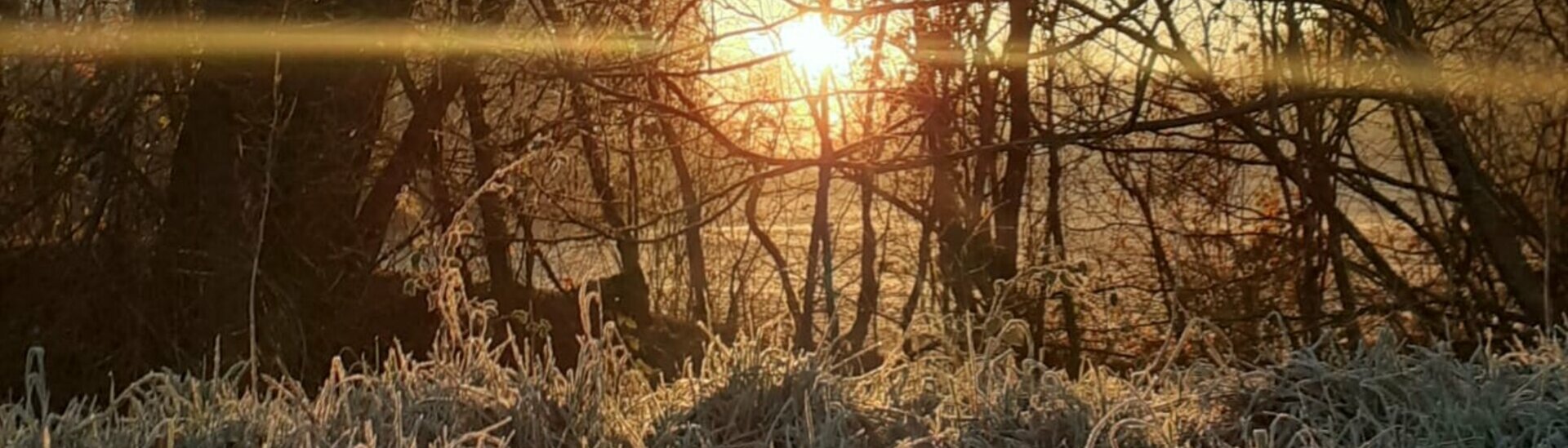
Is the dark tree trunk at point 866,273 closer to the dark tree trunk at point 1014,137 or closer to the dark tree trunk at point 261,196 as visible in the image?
the dark tree trunk at point 1014,137

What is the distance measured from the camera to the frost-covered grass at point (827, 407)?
212 centimetres

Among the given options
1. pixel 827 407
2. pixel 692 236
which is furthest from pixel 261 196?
pixel 827 407

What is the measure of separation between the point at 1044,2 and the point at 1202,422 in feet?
9.52

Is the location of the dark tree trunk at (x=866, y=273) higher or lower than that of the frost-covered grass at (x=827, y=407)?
lower

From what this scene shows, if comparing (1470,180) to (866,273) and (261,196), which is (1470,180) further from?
(261,196)

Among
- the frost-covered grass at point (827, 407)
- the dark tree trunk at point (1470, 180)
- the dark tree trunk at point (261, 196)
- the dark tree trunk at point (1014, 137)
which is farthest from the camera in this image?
the dark tree trunk at point (1014, 137)

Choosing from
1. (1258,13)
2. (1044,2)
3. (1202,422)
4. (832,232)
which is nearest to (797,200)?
(832,232)

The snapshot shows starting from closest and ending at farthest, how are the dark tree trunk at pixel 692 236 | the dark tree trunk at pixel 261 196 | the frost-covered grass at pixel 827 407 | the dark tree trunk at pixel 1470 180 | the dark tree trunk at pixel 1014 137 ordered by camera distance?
1. the frost-covered grass at pixel 827 407
2. the dark tree trunk at pixel 1470 180
3. the dark tree trunk at pixel 261 196
4. the dark tree trunk at pixel 1014 137
5. the dark tree trunk at pixel 692 236

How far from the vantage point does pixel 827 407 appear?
2.27m

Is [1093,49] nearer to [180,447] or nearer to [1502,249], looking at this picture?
[1502,249]

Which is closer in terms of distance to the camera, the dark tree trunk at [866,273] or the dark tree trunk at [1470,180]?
the dark tree trunk at [1470,180]

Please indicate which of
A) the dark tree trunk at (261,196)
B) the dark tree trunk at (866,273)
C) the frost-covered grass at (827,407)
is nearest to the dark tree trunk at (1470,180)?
the dark tree trunk at (866,273)

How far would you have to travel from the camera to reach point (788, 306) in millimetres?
5008

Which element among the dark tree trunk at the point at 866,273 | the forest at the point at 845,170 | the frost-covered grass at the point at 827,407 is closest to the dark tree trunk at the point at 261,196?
the forest at the point at 845,170
